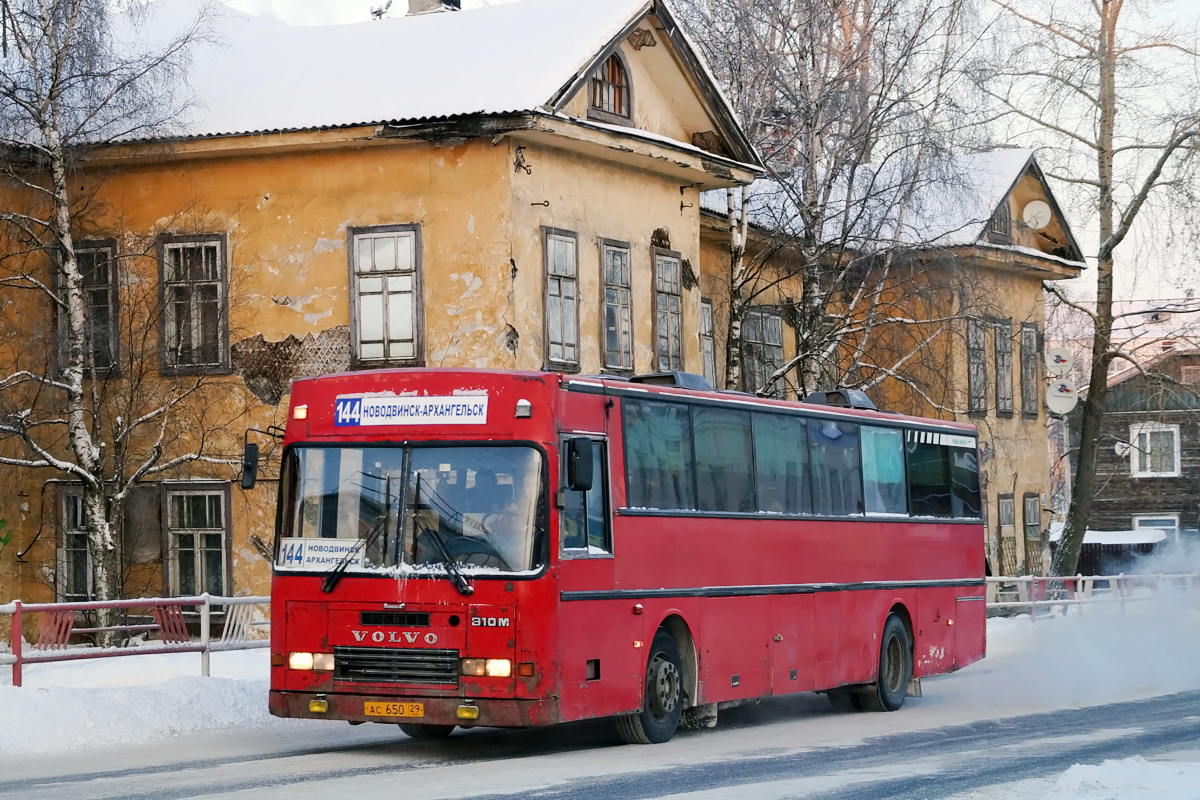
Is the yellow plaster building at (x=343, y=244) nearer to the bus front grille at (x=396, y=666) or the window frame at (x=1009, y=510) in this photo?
the bus front grille at (x=396, y=666)

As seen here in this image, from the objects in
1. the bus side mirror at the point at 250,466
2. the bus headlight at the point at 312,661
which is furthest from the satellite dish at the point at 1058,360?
the bus headlight at the point at 312,661

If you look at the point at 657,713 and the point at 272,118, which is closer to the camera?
the point at 657,713

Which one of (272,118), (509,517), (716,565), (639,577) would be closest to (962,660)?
(716,565)

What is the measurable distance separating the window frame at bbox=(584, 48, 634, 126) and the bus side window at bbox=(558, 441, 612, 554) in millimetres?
11302

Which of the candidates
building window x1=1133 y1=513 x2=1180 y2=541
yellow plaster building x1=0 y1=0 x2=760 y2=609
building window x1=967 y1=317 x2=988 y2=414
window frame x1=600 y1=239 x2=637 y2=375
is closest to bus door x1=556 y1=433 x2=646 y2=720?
yellow plaster building x1=0 y1=0 x2=760 y2=609

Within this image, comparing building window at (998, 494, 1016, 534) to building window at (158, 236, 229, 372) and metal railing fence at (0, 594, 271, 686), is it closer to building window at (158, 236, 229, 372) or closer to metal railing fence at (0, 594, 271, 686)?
building window at (158, 236, 229, 372)

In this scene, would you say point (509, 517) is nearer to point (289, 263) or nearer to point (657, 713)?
point (657, 713)

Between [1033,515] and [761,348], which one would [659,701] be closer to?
[761,348]

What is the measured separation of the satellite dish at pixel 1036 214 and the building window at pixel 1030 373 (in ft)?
7.71

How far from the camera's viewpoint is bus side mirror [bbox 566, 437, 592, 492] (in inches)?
533

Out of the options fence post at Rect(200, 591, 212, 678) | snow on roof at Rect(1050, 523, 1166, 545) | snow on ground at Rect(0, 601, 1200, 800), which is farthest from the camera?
snow on roof at Rect(1050, 523, 1166, 545)

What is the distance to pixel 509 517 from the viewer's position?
13461 mm

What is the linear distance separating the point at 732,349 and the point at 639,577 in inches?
575

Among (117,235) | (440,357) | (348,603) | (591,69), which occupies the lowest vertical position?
(348,603)
